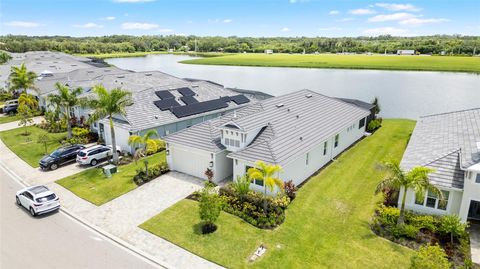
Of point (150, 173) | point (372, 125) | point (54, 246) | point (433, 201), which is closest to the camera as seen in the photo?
point (54, 246)

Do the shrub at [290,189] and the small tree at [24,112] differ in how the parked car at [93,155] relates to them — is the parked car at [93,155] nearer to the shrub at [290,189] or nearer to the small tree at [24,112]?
the small tree at [24,112]

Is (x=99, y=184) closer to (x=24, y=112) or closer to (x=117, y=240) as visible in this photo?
(x=117, y=240)

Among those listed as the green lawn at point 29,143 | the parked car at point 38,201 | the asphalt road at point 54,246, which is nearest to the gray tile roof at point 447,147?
the asphalt road at point 54,246

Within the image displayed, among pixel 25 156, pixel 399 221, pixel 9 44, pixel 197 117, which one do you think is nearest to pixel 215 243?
pixel 399 221

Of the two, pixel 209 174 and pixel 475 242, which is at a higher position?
pixel 209 174

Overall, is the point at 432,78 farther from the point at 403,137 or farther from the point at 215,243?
the point at 215,243

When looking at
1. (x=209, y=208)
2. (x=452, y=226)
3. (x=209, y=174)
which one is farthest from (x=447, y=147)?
(x=209, y=174)

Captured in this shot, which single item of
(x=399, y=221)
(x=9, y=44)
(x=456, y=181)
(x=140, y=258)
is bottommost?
(x=140, y=258)
